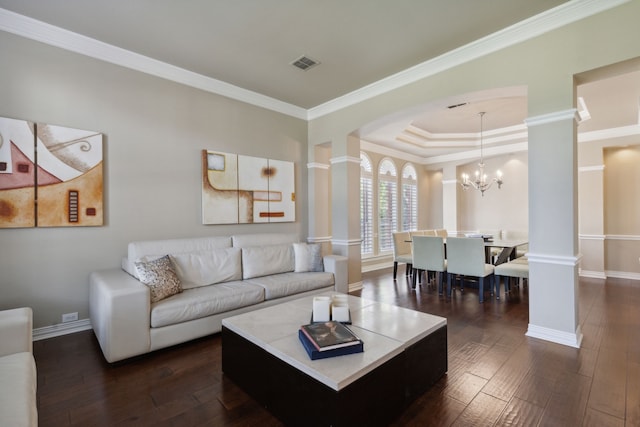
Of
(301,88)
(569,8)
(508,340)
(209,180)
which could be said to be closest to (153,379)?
(209,180)

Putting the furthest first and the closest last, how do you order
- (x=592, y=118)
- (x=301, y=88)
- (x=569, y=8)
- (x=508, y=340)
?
(x=592, y=118) → (x=301, y=88) → (x=508, y=340) → (x=569, y=8)

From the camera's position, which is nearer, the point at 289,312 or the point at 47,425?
the point at 47,425

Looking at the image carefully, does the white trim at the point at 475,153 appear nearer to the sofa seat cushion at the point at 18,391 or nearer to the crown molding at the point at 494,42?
the crown molding at the point at 494,42

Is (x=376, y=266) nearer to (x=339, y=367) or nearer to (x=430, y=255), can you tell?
(x=430, y=255)

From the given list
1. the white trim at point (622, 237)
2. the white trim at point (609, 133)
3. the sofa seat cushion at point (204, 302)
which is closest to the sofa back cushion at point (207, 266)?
the sofa seat cushion at point (204, 302)

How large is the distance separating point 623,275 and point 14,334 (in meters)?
8.40

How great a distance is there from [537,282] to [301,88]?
144 inches

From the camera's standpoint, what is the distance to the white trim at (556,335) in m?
2.61

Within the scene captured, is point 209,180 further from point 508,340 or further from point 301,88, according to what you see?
point 508,340

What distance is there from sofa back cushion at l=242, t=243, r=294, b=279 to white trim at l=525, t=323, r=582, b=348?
8.93ft

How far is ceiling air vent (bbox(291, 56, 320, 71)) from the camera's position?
342 centimetres

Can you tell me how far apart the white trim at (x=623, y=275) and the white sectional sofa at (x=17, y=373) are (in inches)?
316

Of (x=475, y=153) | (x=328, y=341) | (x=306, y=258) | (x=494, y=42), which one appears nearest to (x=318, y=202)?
(x=306, y=258)

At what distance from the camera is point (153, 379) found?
2.14 meters
